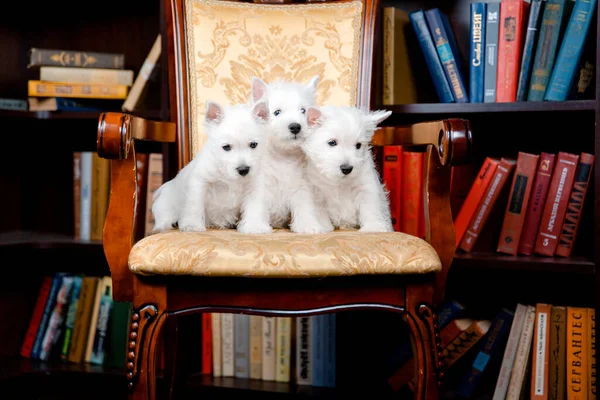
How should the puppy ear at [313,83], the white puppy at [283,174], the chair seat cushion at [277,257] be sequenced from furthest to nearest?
the puppy ear at [313,83], the white puppy at [283,174], the chair seat cushion at [277,257]

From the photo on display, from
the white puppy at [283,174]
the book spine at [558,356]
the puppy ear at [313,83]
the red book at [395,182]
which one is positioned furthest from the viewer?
the red book at [395,182]

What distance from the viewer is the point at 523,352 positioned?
1.74 meters

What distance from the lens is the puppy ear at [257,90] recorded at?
1.38 m

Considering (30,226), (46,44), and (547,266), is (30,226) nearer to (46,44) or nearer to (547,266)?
(46,44)

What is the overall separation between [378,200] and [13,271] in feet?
4.44

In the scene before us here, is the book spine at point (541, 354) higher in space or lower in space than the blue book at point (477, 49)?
lower

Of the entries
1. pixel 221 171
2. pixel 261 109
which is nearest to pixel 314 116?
pixel 261 109

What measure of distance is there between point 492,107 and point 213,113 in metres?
0.73

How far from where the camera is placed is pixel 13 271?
219 centimetres

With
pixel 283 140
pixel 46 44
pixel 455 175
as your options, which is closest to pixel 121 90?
pixel 46 44

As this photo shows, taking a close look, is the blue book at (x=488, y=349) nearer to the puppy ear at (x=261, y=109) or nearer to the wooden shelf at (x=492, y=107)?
the wooden shelf at (x=492, y=107)

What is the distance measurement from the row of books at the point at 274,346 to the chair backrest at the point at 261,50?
63cm

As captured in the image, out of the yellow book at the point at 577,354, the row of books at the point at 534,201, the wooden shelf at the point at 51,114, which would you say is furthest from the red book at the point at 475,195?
the wooden shelf at the point at 51,114

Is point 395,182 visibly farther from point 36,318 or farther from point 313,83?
point 36,318
